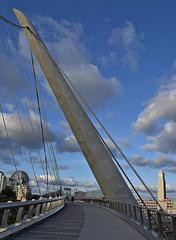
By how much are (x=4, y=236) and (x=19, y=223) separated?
9.64ft

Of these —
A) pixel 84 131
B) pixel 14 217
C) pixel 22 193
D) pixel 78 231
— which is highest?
pixel 84 131

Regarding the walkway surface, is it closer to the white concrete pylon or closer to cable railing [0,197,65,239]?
cable railing [0,197,65,239]

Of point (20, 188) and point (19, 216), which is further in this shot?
point (20, 188)

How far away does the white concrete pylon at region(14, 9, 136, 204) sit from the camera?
111ft

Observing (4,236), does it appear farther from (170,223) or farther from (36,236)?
(170,223)

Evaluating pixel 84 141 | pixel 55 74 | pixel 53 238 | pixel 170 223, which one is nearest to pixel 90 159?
pixel 84 141

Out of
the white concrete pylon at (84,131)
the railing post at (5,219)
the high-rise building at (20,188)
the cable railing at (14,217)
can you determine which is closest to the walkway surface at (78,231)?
the cable railing at (14,217)

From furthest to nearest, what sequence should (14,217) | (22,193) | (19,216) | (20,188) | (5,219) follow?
(20,188), (22,193), (19,216), (14,217), (5,219)

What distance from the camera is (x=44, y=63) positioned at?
39281mm

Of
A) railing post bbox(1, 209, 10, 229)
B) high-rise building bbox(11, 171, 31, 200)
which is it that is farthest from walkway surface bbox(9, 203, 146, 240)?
high-rise building bbox(11, 171, 31, 200)

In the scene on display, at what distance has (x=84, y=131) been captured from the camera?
119 ft

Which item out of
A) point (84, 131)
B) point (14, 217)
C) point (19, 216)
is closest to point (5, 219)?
point (14, 217)

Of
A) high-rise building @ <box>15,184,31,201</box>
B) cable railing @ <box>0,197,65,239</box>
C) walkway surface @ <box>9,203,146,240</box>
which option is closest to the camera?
cable railing @ <box>0,197,65,239</box>

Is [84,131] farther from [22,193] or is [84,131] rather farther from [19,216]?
[19,216]
